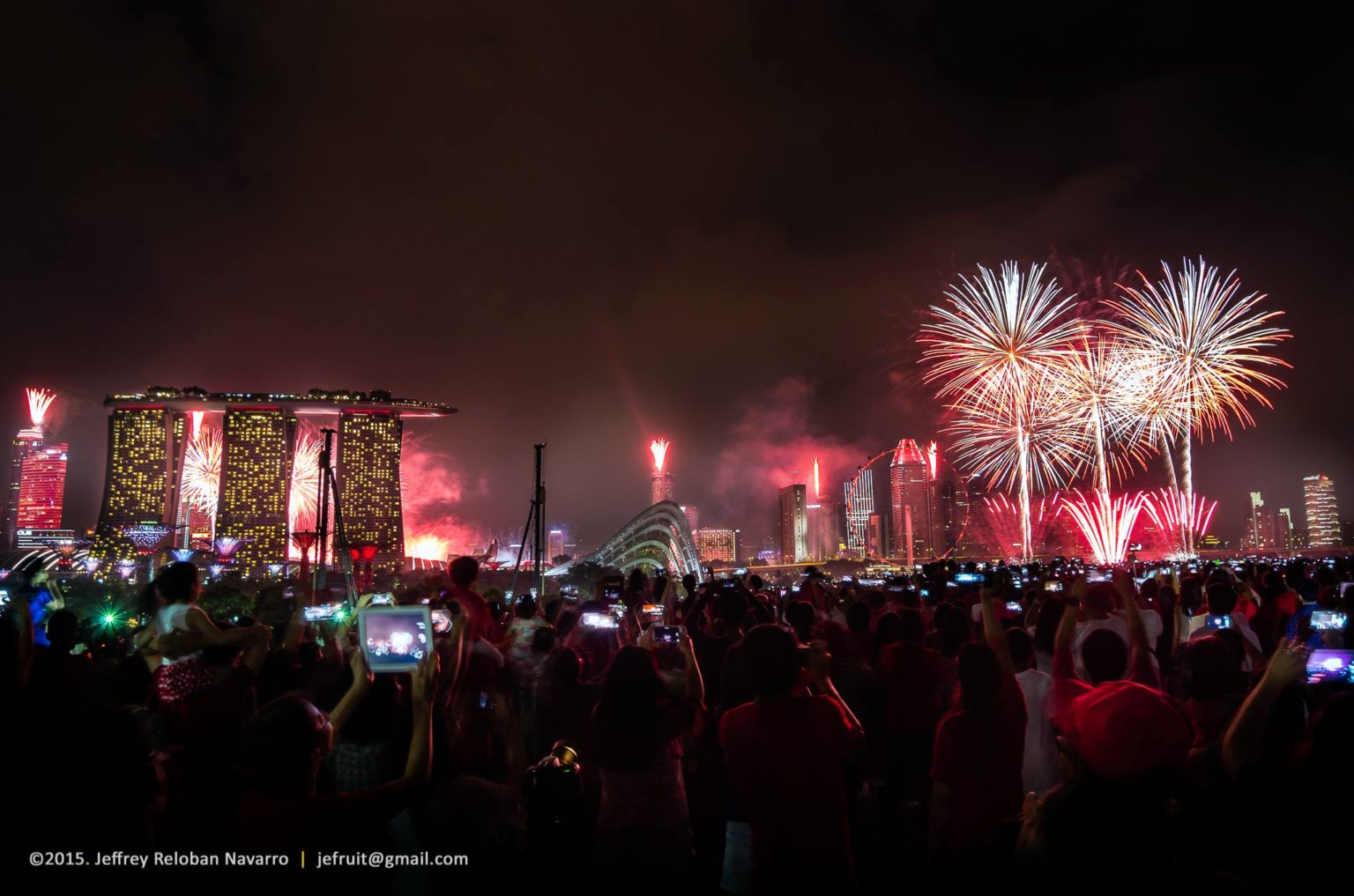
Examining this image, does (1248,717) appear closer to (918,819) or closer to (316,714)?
(316,714)

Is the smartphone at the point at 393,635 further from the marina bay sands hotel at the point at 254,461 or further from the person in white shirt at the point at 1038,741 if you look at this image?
the marina bay sands hotel at the point at 254,461

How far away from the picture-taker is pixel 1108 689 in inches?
118

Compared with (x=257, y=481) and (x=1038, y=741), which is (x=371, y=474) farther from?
(x=1038, y=741)

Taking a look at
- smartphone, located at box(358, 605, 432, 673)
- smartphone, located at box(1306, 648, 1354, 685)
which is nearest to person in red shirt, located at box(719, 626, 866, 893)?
smartphone, located at box(358, 605, 432, 673)

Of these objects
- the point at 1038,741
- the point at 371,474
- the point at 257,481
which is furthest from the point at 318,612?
the point at 257,481

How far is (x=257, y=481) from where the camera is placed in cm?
17225

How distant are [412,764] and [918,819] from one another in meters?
5.22

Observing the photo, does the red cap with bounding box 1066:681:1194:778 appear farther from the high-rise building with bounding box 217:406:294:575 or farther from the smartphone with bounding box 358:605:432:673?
the high-rise building with bounding box 217:406:294:575

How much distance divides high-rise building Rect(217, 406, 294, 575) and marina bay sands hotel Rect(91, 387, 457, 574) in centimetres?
18

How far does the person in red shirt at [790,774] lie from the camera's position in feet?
11.4

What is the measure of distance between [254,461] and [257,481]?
4.09 meters

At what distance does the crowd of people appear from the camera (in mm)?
2852

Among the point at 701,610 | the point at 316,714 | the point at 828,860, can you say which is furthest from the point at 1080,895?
the point at 701,610

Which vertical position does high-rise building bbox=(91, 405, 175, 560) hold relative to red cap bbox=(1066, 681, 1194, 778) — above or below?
above
